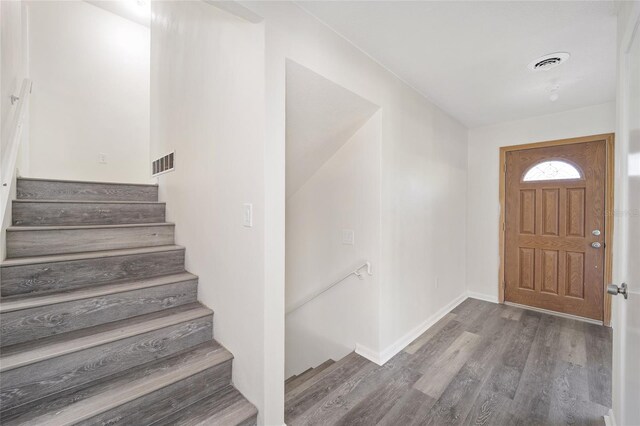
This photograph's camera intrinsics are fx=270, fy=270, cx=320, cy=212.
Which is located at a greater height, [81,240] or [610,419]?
[81,240]

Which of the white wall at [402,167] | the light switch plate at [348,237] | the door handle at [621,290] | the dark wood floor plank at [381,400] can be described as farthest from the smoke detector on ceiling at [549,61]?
the dark wood floor plank at [381,400]

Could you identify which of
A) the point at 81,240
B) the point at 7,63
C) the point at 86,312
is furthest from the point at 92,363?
the point at 7,63

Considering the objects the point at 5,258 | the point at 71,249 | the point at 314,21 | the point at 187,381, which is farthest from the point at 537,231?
the point at 5,258

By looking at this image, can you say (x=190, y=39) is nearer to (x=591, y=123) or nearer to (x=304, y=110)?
(x=304, y=110)

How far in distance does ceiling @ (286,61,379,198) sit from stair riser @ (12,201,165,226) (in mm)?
1392

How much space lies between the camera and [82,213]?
218cm

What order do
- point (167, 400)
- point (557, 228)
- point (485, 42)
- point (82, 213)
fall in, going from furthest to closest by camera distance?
point (557, 228) → point (82, 213) → point (485, 42) → point (167, 400)

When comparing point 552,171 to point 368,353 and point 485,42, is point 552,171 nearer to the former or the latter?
point 485,42

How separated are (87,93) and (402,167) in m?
4.09

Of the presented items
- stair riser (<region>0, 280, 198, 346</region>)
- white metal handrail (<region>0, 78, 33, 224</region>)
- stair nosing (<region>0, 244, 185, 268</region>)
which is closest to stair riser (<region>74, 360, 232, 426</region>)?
stair riser (<region>0, 280, 198, 346</region>)

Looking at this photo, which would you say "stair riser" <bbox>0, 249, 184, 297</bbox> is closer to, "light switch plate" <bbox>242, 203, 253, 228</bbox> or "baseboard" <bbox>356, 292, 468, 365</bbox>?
"light switch plate" <bbox>242, 203, 253, 228</bbox>

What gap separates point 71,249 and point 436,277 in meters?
3.39

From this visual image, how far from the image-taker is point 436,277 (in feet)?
10.3

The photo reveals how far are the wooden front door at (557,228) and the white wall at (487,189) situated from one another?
15 cm
